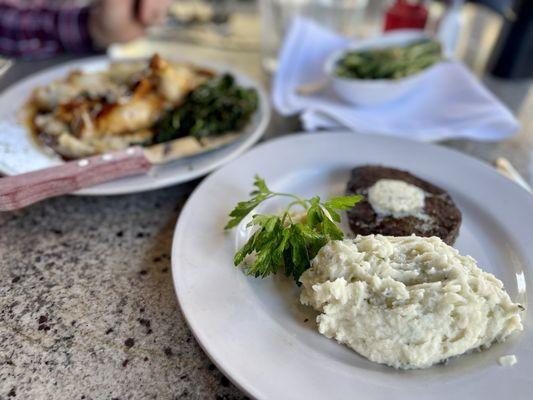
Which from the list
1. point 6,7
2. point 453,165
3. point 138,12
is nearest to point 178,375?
point 453,165

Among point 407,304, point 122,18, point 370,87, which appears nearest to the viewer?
point 407,304

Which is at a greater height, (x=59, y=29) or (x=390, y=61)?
(x=390, y=61)

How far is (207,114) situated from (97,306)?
798 mm

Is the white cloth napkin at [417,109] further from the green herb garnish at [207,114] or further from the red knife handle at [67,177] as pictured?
the red knife handle at [67,177]

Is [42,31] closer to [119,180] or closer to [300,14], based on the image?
[300,14]

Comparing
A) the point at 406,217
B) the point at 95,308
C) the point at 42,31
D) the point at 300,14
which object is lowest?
the point at 95,308

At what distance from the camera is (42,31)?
2.26 meters

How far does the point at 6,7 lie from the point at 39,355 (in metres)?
2.15

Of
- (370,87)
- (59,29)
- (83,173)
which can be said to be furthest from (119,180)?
(59,29)

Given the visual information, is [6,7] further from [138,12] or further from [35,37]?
[138,12]

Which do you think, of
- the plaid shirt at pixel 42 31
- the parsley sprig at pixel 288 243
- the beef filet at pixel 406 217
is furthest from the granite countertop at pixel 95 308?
the plaid shirt at pixel 42 31

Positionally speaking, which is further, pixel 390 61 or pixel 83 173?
pixel 390 61

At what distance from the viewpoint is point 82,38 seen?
2.25 m

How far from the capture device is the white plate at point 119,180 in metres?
1.23
